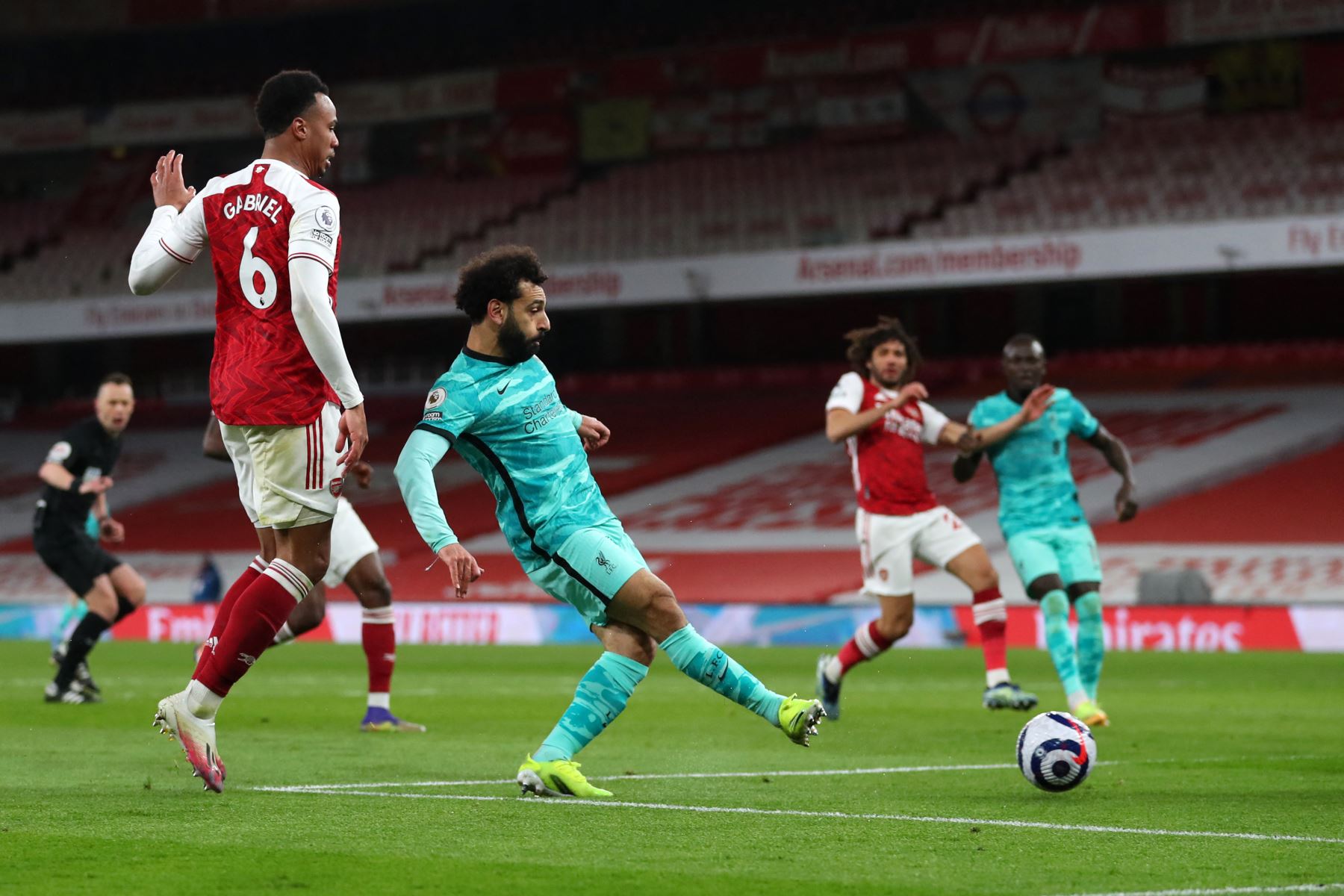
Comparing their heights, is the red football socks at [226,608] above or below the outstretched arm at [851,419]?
below

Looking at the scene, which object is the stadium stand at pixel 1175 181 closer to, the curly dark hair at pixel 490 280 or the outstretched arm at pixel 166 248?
the curly dark hair at pixel 490 280

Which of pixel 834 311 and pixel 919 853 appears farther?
pixel 834 311

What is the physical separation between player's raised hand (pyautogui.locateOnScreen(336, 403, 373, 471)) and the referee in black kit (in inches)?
227

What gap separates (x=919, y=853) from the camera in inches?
203

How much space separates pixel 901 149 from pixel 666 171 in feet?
14.7

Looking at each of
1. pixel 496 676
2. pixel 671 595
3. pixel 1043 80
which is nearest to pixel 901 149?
pixel 1043 80

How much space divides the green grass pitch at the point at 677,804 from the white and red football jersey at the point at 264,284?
4.45 feet

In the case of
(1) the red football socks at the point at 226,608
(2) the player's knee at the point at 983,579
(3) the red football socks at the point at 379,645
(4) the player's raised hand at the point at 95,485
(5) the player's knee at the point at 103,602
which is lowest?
(1) the red football socks at the point at 226,608

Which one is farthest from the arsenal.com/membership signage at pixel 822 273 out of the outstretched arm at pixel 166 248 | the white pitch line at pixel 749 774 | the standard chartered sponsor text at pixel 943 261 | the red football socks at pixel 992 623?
the outstretched arm at pixel 166 248

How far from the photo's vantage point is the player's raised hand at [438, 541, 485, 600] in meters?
5.62

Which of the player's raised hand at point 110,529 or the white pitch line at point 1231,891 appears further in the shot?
the player's raised hand at point 110,529

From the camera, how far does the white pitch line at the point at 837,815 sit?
5516mm

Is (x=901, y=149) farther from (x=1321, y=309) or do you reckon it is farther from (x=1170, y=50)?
(x=1321, y=309)

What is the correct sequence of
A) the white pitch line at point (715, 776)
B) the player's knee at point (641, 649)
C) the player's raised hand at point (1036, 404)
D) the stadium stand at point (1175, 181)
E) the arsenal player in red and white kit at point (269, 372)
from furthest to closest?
the stadium stand at point (1175, 181) → the player's raised hand at point (1036, 404) → the white pitch line at point (715, 776) → the player's knee at point (641, 649) → the arsenal player in red and white kit at point (269, 372)
